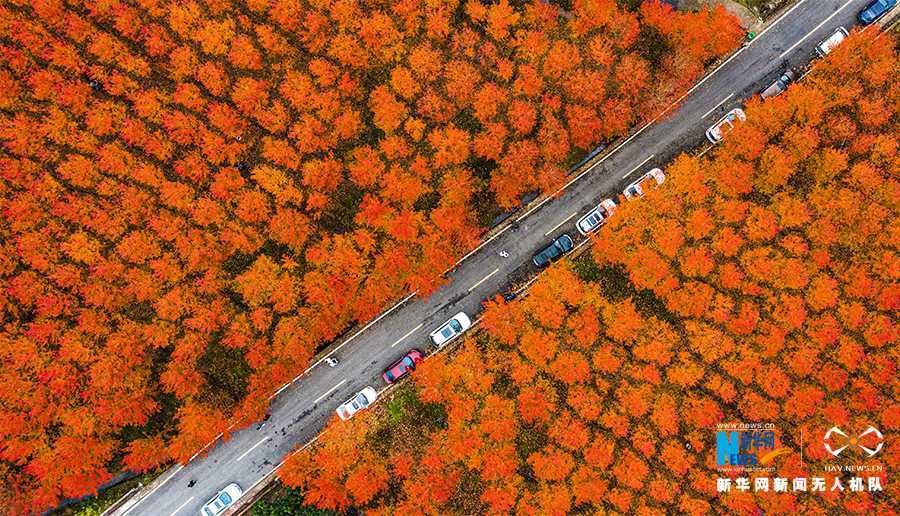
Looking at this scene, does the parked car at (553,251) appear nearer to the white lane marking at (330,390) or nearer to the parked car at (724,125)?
the parked car at (724,125)

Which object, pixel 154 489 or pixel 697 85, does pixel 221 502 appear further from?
pixel 697 85

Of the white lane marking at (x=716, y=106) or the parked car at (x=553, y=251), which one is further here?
the white lane marking at (x=716, y=106)

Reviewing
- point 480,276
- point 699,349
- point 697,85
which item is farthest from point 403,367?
point 697,85

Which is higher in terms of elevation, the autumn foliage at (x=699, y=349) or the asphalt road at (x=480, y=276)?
the asphalt road at (x=480, y=276)

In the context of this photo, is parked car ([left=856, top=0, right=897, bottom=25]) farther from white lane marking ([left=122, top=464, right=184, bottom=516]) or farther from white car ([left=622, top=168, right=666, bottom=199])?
white lane marking ([left=122, top=464, right=184, bottom=516])

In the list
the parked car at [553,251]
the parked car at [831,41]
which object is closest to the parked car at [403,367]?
the parked car at [553,251]

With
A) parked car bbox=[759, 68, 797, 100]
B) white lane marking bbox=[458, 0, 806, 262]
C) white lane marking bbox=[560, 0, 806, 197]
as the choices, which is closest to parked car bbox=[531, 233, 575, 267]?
white lane marking bbox=[458, 0, 806, 262]

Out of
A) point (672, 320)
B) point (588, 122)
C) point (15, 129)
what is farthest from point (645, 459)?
point (15, 129)
